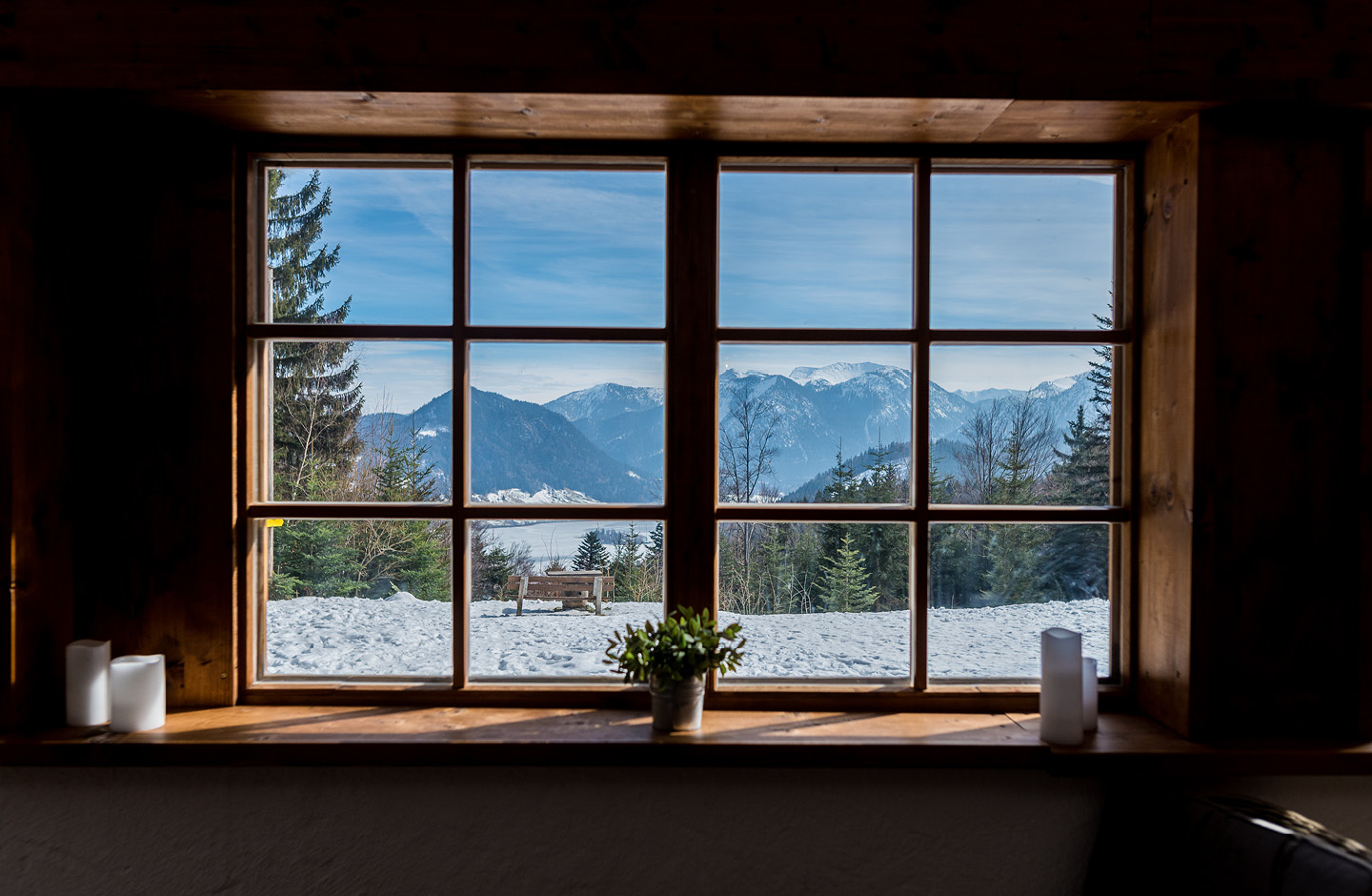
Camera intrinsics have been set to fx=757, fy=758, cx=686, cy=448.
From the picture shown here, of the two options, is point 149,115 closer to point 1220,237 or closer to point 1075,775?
point 1220,237

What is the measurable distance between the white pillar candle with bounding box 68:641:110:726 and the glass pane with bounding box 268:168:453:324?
2.64 ft

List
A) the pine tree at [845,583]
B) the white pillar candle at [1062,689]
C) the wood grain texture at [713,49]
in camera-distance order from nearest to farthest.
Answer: the wood grain texture at [713,49], the white pillar candle at [1062,689], the pine tree at [845,583]

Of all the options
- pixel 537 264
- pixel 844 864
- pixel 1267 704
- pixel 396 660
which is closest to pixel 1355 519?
pixel 1267 704

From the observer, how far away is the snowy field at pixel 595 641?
1.77 metres

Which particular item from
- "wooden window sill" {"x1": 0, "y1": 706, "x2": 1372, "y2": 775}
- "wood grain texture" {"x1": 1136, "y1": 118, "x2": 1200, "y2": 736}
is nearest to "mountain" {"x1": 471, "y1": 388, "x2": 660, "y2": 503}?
"wooden window sill" {"x1": 0, "y1": 706, "x2": 1372, "y2": 775}

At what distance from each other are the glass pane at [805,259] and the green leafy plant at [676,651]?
70cm

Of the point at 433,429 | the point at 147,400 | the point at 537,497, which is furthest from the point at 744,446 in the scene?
the point at 147,400

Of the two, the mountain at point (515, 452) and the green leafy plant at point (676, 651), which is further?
the mountain at point (515, 452)

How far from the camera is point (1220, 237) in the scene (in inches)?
60.9

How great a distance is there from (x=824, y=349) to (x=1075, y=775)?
1.04 m

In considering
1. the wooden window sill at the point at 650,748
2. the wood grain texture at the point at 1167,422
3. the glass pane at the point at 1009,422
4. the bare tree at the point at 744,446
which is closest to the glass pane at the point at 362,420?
the wooden window sill at the point at 650,748

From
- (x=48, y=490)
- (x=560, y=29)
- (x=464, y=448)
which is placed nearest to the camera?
(x=560, y=29)

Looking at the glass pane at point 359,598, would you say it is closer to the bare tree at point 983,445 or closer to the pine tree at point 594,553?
the pine tree at point 594,553

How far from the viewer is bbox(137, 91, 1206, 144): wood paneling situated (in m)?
1.51
